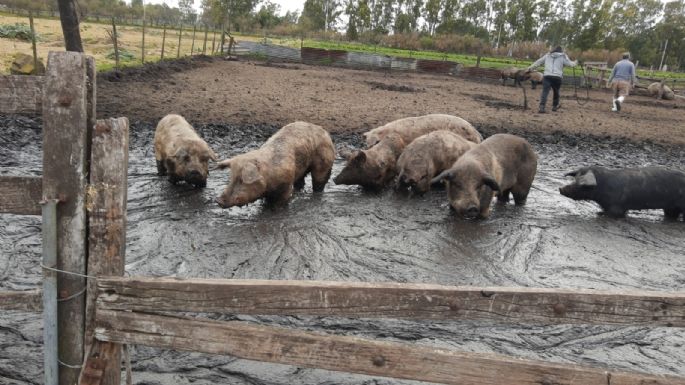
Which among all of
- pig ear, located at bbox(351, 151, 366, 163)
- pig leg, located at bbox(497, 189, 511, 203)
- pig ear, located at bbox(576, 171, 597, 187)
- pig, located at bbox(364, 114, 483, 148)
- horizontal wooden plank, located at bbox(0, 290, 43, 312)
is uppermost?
pig, located at bbox(364, 114, 483, 148)

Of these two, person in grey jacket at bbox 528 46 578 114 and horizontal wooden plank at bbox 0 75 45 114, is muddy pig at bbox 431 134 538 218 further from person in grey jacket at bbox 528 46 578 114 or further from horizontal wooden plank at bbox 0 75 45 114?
person in grey jacket at bbox 528 46 578 114

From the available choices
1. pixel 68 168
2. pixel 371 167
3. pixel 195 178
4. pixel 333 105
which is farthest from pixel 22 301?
pixel 333 105

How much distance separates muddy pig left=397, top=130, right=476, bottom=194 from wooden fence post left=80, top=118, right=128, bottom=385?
21.8 feet

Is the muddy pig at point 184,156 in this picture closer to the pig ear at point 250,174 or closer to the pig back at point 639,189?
the pig ear at point 250,174

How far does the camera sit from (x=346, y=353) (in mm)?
2426

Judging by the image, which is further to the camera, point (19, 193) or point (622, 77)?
point (622, 77)

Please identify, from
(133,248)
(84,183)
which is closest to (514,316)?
(84,183)

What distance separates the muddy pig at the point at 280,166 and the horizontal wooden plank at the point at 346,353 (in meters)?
4.63

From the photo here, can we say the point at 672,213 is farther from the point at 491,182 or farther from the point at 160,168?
the point at 160,168

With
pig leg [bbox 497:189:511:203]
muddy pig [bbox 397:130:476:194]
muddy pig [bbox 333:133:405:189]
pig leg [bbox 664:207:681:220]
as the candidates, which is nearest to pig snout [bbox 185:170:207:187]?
muddy pig [bbox 333:133:405:189]

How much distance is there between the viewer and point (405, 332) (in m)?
4.76

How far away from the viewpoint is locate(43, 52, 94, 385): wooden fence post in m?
2.26

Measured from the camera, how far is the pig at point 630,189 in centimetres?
827

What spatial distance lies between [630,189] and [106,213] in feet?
27.0
